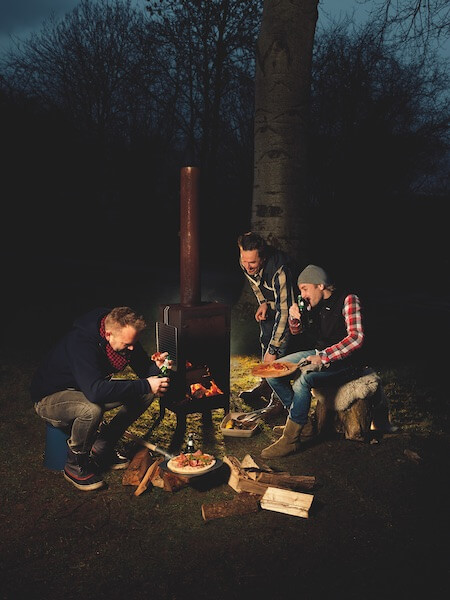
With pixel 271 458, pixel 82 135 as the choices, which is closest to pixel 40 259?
pixel 82 135

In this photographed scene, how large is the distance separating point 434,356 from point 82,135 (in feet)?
73.4

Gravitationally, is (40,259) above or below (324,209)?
below

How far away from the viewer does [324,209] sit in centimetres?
1911

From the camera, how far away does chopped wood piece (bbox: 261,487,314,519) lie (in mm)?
4113

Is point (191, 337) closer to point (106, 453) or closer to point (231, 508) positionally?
point (106, 453)

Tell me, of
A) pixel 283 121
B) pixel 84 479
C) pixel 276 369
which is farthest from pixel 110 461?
pixel 283 121

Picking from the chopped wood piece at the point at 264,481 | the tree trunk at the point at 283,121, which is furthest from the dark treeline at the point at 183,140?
the chopped wood piece at the point at 264,481

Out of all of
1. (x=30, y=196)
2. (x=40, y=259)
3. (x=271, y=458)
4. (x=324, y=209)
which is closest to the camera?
(x=271, y=458)

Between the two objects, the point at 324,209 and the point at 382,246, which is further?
the point at 324,209

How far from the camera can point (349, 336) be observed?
5.05 meters

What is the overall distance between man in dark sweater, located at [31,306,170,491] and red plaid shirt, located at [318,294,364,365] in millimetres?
1592

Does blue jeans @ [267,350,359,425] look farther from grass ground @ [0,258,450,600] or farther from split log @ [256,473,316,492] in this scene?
split log @ [256,473,316,492]

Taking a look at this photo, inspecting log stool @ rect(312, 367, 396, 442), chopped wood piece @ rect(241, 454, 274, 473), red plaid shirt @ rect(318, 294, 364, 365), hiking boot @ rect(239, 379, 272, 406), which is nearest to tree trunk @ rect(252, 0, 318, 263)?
hiking boot @ rect(239, 379, 272, 406)

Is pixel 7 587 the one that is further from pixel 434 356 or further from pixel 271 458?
pixel 434 356
